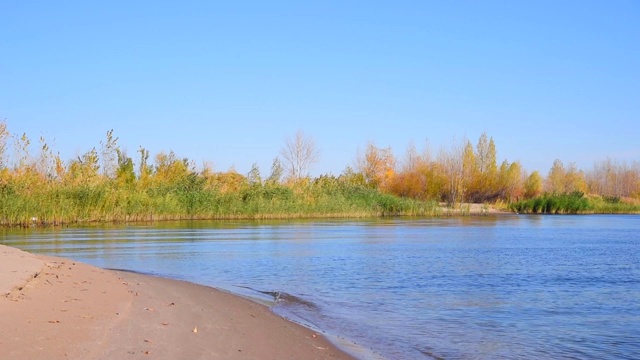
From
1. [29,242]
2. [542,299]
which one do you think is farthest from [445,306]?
[29,242]

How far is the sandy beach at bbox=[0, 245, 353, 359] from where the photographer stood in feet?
22.3

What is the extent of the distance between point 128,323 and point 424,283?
876 cm

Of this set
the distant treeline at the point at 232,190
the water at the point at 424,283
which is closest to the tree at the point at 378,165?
the distant treeline at the point at 232,190

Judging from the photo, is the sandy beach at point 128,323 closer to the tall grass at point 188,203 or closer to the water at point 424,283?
the water at point 424,283

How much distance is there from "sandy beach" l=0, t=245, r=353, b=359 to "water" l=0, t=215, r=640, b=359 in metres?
0.97

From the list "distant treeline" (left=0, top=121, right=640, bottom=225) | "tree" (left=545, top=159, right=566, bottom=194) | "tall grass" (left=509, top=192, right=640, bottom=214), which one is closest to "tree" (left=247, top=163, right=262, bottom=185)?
"distant treeline" (left=0, top=121, right=640, bottom=225)

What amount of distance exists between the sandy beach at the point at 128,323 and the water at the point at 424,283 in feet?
3.17

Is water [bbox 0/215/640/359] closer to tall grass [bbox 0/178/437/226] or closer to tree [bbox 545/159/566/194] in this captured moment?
tall grass [bbox 0/178/437/226]

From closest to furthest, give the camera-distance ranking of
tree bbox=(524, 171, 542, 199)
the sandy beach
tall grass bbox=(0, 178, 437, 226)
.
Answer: the sandy beach
tall grass bbox=(0, 178, 437, 226)
tree bbox=(524, 171, 542, 199)

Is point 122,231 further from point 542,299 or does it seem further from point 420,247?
point 542,299

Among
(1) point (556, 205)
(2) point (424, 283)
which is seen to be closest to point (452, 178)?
(1) point (556, 205)

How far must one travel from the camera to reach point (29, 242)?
2436cm

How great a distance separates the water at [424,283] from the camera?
9695 mm

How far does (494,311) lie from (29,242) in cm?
1823
